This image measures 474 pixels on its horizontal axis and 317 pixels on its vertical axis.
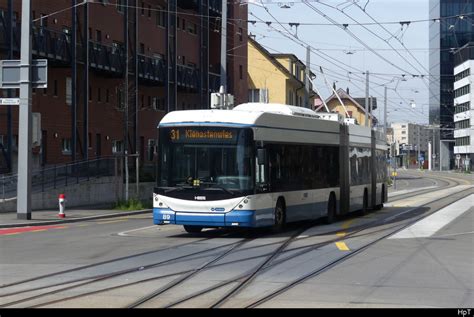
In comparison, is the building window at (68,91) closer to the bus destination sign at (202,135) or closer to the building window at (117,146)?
the building window at (117,146)

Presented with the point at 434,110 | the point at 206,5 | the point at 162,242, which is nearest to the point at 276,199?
the point at 162,242

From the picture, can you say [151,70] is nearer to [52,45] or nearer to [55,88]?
[55,88]

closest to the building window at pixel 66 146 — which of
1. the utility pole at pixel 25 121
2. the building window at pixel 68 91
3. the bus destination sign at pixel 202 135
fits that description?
the building window at pixel 68 91

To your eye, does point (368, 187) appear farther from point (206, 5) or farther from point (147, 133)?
point (206, 5)

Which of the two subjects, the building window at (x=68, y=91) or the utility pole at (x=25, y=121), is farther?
the building window at (x=68, y=91)

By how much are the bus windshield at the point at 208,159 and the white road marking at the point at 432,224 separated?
174 inches

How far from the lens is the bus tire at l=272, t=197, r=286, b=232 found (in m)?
19.0

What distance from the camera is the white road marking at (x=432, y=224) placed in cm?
1962

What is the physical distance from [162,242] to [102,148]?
28303mm

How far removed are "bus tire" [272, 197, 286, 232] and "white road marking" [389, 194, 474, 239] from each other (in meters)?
2.83

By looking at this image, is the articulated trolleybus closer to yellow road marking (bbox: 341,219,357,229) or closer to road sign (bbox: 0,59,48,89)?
yellow road marking (bbox: 341,219,357,229)

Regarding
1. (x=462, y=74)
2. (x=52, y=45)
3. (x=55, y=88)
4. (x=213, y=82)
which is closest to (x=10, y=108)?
(x=52, y=45)

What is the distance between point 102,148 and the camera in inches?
1757

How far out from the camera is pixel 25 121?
2423cm
